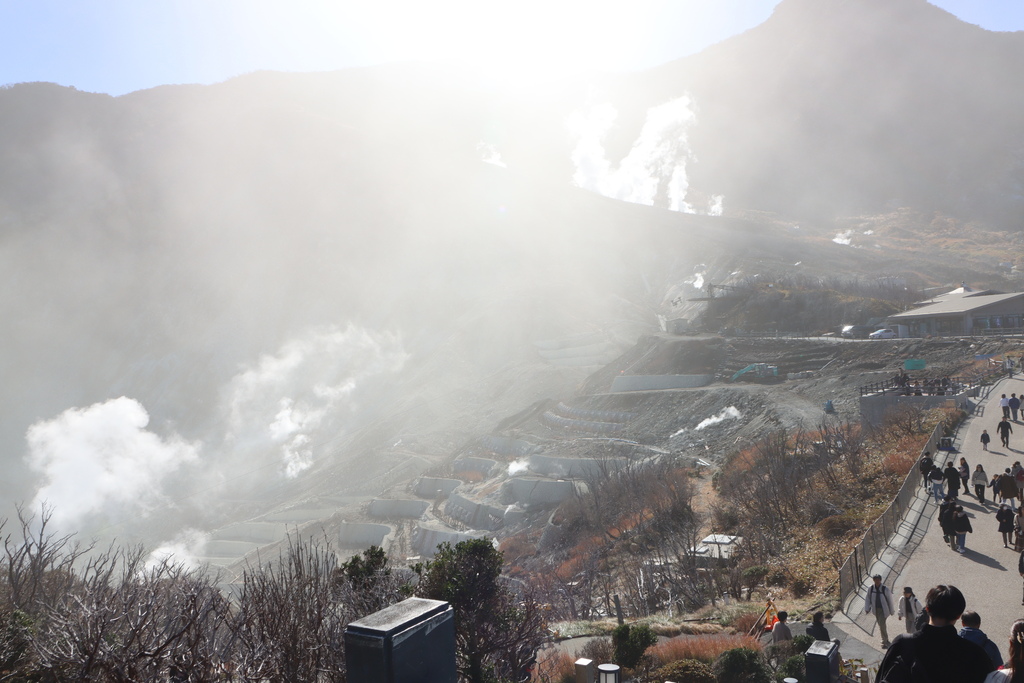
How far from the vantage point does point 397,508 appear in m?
42.4

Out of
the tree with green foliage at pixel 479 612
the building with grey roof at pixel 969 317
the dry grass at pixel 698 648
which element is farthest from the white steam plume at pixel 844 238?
the tree with green foliage at pixel 479 612

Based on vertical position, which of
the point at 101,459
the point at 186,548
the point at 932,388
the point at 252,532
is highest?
the point at 932,388

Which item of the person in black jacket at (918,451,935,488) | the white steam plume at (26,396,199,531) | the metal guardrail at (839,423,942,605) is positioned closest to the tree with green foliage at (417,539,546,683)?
the metal guardrail at (839,423,942,605)

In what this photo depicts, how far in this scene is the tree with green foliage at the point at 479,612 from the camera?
929cm

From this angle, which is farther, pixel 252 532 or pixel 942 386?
pixel 252 532

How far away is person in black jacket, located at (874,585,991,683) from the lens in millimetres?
3619

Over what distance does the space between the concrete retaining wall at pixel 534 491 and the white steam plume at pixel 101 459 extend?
1382 inches

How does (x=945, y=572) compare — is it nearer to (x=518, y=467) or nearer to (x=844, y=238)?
(x=518, y=467)

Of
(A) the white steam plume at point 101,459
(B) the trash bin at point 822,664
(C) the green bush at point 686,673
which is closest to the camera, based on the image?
(B) the trash bin at point 822,664

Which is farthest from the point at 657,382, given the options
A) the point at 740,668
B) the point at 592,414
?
the point at 740,668

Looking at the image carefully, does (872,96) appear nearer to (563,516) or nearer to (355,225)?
A: (355,225)

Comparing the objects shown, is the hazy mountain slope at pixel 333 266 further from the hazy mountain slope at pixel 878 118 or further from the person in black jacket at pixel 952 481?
the person in black jacket at pixel 952 481

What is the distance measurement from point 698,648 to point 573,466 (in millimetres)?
28489

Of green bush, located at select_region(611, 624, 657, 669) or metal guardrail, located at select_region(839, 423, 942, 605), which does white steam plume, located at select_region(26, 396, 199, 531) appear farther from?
metal guardrail, located at select_region(839, 423, 942, 605)
